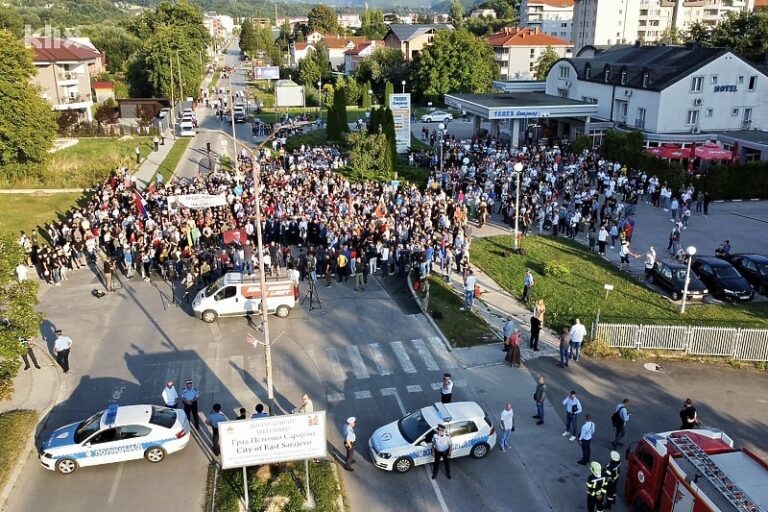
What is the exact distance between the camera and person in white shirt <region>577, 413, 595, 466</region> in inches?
524

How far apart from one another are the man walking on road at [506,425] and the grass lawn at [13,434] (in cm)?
1053

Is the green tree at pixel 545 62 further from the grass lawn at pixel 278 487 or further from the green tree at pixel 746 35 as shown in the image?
the grass lawn at pixel 278 487

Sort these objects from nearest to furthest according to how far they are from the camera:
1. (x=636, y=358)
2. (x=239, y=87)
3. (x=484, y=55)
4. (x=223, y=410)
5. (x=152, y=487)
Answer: (x=152, y=487)
(x=223, y=410)
(x=636, y=358)
(x=484, y=55)
(x=239, y=87)

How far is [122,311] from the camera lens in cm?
2194

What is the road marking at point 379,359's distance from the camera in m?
17.6

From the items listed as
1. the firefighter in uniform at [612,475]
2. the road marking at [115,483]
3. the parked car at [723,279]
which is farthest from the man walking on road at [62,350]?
the parked car at [723,279]

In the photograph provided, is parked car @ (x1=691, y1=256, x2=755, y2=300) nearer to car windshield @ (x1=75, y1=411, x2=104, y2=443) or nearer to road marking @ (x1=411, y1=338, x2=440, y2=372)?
road marking @ (x1=411, y1=338, x2=440, y2=372)

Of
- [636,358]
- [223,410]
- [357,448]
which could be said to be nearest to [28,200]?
[223,410]

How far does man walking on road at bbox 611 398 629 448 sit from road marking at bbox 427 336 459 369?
15.8ft

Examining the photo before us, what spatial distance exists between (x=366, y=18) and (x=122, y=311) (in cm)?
14916

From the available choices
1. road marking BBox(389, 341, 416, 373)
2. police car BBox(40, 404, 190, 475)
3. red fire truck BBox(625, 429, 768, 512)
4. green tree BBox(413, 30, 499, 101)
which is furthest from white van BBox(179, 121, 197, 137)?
red fire truck BBox(625, 429, 768, 512)

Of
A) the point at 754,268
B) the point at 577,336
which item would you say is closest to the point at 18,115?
the point at 577,336

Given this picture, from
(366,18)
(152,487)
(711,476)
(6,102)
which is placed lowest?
(152,487)

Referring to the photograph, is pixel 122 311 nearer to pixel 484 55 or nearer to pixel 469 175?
pixel 469 175
